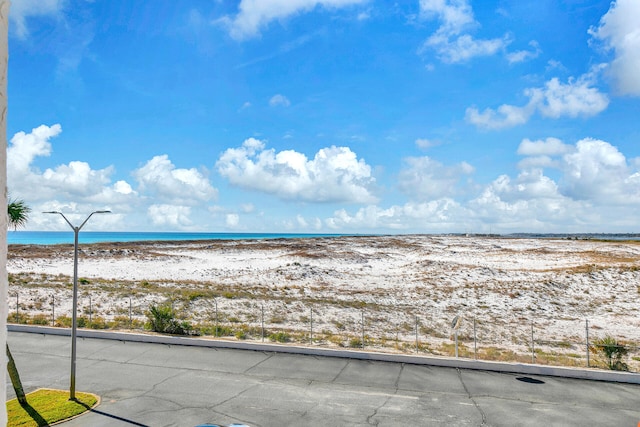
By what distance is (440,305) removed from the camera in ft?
136

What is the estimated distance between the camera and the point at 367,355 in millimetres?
22562

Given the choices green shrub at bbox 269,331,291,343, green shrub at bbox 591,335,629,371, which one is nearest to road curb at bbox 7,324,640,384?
green shrub at bbox 269,331,291,343

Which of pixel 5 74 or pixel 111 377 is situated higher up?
pixel 5 74

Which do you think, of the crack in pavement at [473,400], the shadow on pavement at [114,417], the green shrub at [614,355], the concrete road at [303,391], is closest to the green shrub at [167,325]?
the concrete road at [303,391]

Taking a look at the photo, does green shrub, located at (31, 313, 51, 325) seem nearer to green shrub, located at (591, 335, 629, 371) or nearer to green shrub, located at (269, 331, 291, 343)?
green shrub, located at (269, 331, 291, 343)

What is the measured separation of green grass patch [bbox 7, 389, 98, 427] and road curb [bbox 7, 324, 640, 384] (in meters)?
8.24

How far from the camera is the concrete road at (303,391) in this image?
50.0 ft

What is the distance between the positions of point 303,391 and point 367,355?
5.58 meters

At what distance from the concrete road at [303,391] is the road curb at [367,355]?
433 mm

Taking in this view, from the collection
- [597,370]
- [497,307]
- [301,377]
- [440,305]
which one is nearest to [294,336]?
[301,377]

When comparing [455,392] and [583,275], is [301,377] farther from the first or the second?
[583,275]

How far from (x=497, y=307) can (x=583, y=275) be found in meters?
20.5

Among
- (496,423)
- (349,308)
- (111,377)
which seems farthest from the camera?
(349,308)

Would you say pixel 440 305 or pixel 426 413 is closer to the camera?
pixel 426 413
